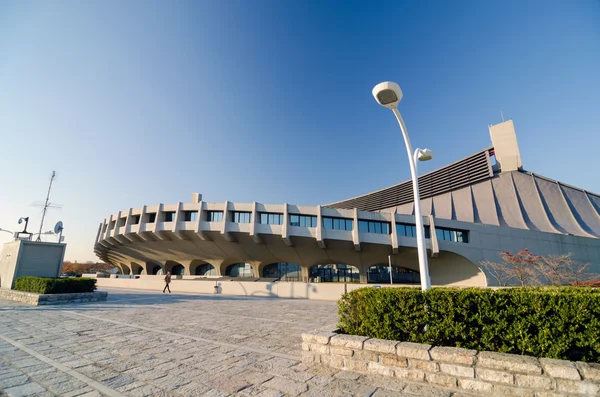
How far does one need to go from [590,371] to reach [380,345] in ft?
8.11

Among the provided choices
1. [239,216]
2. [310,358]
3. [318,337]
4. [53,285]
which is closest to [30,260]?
[53,285]

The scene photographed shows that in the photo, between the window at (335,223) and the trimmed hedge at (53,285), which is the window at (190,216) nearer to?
the window at (335,223)

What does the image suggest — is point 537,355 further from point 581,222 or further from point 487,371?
point 581,222

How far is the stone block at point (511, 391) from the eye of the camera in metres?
3.37

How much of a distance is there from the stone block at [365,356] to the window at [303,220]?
27.2m

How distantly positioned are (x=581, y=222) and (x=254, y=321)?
174 ft

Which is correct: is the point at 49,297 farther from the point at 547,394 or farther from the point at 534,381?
the point at 547,394

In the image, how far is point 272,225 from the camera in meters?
31.0

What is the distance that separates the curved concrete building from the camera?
31.2 meters

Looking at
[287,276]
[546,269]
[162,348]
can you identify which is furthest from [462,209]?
[162,348]

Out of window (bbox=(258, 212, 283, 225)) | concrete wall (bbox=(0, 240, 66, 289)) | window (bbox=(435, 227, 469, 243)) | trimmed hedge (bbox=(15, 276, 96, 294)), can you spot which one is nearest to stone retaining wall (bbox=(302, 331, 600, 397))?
trimmed hedge (bbox=(15, 276, 96, 294))

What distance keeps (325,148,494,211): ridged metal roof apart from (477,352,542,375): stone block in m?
48.8

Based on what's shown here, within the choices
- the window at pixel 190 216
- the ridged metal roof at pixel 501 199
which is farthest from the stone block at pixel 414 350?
the ridged metal roof at pixel 501 199

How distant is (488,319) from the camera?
410 centimetres
